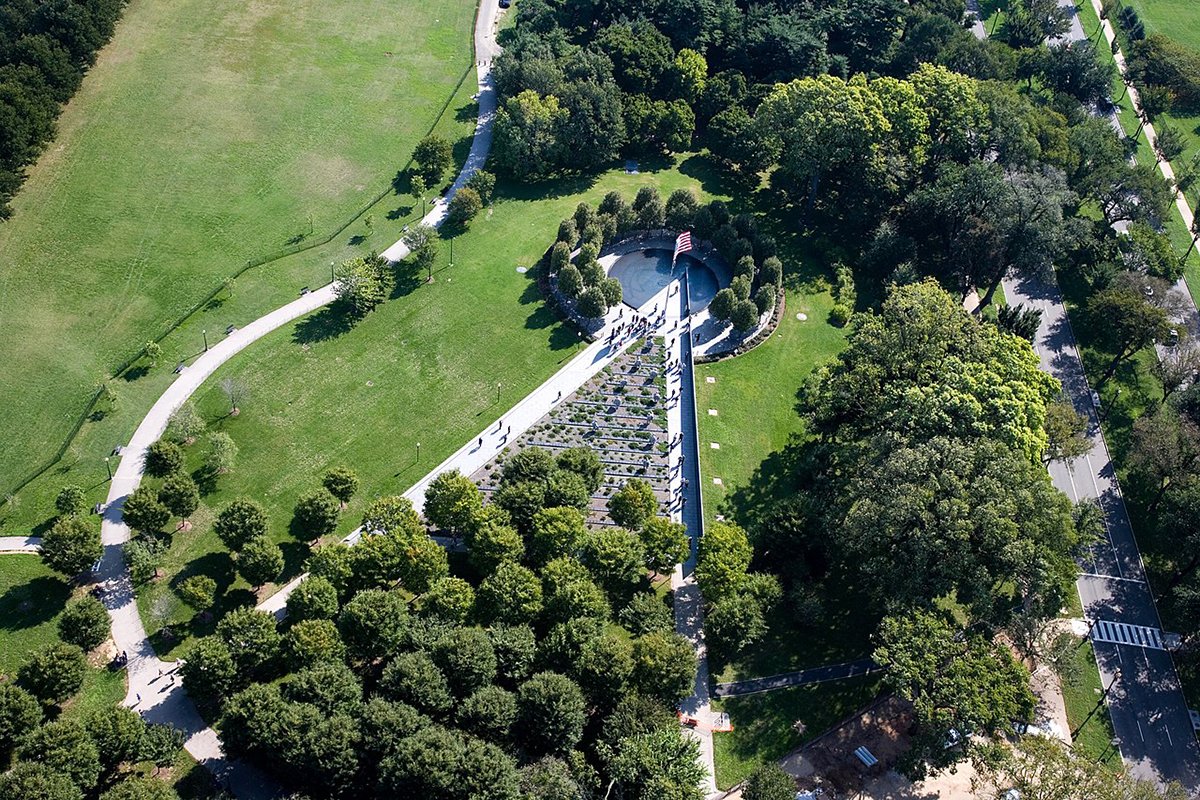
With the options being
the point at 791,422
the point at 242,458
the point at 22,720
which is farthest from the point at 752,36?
the point at 22,720

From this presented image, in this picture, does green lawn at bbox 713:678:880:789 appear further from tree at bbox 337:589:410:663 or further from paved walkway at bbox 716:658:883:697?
tree at bbox 337:589:410:663

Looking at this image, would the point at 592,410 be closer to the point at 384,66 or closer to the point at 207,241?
the point at 207,241

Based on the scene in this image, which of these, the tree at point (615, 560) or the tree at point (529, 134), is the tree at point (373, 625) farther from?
the tree at point (529, 134)

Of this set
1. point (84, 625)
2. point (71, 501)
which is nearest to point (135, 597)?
point (84, 625)

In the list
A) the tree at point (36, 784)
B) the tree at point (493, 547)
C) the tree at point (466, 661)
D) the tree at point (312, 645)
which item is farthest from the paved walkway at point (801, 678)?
the tree at point (36, 784)

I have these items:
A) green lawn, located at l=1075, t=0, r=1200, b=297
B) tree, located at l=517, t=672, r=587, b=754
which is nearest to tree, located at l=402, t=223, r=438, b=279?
tree, located at l=517, t=672, r=587, b=754

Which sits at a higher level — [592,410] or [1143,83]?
[1143,83]
